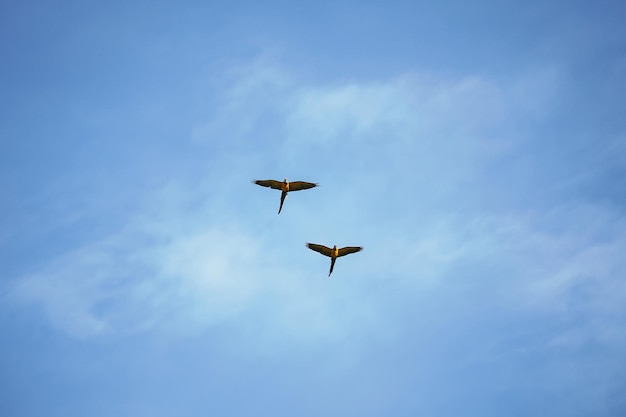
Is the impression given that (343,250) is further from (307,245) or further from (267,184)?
(267,184)

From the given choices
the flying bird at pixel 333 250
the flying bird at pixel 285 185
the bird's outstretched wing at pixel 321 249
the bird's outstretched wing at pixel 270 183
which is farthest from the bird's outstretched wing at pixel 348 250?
the bird's outstretched wing at pixel 270 183

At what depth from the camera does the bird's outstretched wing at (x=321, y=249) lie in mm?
106188

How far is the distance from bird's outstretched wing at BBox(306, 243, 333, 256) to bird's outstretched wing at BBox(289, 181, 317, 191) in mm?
6571

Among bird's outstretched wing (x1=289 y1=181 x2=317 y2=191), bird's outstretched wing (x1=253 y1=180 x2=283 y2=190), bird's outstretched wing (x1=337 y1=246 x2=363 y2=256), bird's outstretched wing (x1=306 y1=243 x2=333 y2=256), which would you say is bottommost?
bird's outstretched wing (x1=306 y1=243 x2=333 y2=256)

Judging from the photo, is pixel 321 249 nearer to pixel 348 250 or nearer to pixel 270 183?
pixel 348 250

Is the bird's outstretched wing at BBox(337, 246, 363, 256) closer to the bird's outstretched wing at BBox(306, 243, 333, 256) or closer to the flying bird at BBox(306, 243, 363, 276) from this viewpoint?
the flying bird at BBox(306, 243, 363, 276)

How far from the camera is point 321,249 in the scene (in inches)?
4200

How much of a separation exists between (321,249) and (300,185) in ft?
25.6

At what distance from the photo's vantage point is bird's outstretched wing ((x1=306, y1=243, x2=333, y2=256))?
106188 mm

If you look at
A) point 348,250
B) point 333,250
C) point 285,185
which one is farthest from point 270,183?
point 348,250

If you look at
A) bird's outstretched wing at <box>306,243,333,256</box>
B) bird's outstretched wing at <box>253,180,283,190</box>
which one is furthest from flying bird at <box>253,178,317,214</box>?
bird's outstretched wing at <box>306,243,333,256</box>

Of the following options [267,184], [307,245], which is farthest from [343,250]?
[267,184]

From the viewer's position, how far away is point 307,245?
106125 millimetres

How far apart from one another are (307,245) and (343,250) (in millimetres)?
4231
